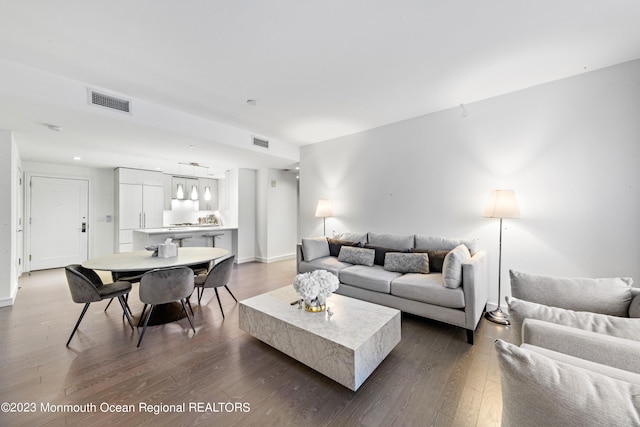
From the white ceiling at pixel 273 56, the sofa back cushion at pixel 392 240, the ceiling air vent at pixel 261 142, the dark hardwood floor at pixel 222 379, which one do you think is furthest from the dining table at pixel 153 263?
the sofa back cushion at pixel 392 240

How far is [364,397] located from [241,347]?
3.92ft

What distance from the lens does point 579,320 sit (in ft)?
3.95

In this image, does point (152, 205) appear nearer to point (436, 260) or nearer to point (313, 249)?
point (313, 249)

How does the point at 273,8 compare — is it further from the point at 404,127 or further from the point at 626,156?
the point at 626,156

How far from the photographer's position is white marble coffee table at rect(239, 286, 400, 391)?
1.68m

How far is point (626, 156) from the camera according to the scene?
244 centimetres

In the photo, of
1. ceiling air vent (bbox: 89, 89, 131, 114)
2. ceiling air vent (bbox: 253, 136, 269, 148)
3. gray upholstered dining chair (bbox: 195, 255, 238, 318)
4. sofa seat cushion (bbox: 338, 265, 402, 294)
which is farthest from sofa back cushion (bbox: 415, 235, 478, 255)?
ceiling air vent (bbox: 89, 89, 131, 114)

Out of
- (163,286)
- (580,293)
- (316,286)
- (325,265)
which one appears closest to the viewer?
(580,293)

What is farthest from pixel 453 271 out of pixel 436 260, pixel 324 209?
pixel 324 209

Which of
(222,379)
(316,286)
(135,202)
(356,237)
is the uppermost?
(135,202)

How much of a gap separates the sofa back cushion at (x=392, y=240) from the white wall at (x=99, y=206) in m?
6.34

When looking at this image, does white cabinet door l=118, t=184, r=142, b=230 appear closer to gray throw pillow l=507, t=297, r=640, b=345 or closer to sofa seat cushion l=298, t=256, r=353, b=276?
sofa seat cushion l=298, t=256, r=353, b=276

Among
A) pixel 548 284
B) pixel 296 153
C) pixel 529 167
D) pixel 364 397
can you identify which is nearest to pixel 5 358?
pixel 364 397

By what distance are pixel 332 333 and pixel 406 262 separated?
1.66m
